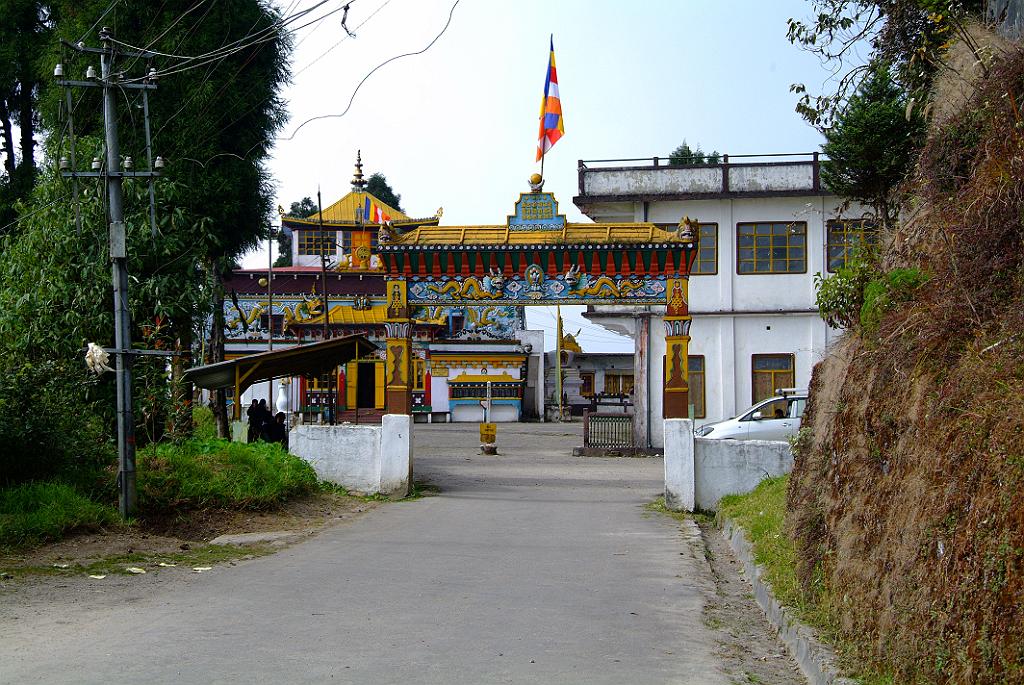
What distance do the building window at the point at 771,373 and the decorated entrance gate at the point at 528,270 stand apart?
12744 mm

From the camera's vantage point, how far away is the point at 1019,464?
480 centimetres

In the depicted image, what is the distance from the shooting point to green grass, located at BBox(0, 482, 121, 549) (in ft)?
37.4

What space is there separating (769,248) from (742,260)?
0.83m

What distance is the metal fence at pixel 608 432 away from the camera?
2883 centimetres

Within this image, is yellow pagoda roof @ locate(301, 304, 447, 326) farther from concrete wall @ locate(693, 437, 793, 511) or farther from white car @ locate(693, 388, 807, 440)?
concrete wall @ locate(693, 437, 793, 511)

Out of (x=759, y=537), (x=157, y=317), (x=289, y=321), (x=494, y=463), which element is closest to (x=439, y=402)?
(x=289, y=321)

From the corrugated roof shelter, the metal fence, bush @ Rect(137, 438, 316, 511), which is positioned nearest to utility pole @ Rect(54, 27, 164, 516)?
bush @ Rect(137, 438, 316, 511)

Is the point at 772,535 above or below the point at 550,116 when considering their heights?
below

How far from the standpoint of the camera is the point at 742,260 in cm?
3095

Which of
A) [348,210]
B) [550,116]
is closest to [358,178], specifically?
[348,210]

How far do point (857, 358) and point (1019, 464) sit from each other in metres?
3.47

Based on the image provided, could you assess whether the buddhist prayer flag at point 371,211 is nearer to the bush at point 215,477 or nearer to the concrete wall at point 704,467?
the bush at point 215,477

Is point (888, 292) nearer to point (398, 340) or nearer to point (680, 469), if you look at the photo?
point (680, 469)

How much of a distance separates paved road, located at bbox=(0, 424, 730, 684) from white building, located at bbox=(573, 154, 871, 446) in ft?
54.2
